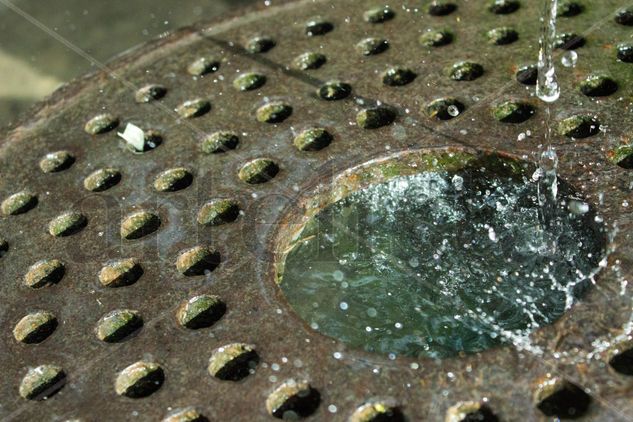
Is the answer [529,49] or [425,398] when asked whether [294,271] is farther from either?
[529,49]

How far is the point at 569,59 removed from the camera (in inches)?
97.0

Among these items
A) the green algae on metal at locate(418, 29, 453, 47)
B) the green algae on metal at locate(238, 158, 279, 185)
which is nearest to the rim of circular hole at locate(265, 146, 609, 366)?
the green algae on metal at locate(238, 158, 279, 185)

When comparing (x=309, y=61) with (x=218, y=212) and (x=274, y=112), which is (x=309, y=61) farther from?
(x=218, y=212)

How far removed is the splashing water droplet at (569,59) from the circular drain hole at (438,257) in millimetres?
362

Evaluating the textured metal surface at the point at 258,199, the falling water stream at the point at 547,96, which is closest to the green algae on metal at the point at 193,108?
the textured metal surface at the point at 258,199

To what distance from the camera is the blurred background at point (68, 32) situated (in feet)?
11.4

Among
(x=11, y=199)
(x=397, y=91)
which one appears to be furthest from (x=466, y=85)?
(x=11, y=199)

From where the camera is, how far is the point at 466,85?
245cm

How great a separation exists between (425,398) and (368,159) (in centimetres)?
71

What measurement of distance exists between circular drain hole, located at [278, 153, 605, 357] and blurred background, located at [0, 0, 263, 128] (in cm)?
135

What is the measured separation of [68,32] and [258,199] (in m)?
1.69

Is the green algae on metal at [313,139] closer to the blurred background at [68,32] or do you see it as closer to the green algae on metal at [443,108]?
the green algae on metal at [443,108]

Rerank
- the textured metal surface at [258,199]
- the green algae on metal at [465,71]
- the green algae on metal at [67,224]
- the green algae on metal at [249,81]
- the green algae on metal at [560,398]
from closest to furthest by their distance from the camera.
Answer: the green algae on metal at [560,398] → the textured metal surface at [258,199] → the green algae on metal at [67,224] → the green algae on metal at [465,71] → the green algae on metal at [249,81]

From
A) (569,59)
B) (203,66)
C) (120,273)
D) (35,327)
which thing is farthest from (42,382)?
(569,59)
